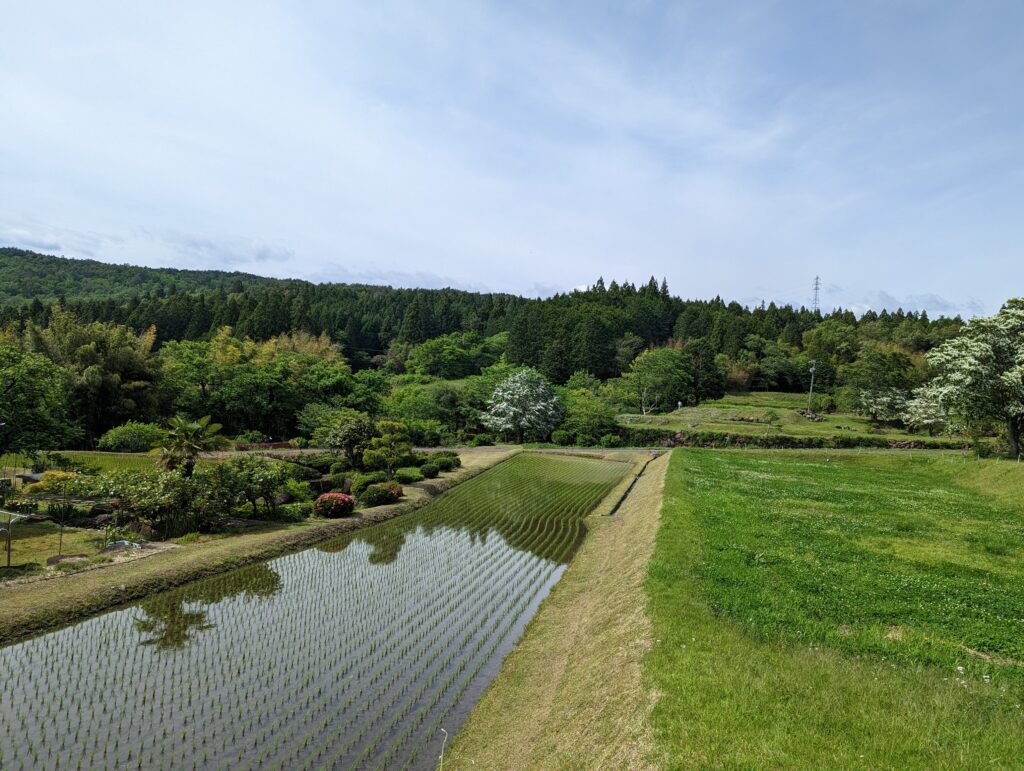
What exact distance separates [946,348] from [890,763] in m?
42.4

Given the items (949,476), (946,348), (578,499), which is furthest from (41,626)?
(946,348)

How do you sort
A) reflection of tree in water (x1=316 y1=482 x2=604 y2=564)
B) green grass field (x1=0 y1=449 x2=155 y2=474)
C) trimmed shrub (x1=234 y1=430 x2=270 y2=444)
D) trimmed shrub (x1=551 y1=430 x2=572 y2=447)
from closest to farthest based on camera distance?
1. reflection of tree in water (x1=316 y1=482 x2=604 y2=564)
2. green grass field (x1=0 y1=449 x2=155 y2=474)
3. trimmed shrub (x1=234 y1=430 x2=270 y2=444)
4. trimmed shrub (x1=551 y1=430 x2=572 y2=447)

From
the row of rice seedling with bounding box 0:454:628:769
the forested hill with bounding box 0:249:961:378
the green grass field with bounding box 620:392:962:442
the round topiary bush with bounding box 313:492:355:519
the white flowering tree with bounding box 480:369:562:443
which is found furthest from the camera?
the forested hill with bounding box 0:249:961:378

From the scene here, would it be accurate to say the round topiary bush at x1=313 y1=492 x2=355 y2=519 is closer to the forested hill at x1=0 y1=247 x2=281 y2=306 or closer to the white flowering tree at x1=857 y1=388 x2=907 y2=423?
the white flowering tree at x1=857 y1=388 x2=907 y2=423

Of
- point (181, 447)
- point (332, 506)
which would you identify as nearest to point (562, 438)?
point (332, 506)

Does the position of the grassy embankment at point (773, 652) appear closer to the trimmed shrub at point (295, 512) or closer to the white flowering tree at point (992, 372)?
the trimmed shrub at point (295, 512)

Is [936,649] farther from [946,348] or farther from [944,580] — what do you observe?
[946,348]

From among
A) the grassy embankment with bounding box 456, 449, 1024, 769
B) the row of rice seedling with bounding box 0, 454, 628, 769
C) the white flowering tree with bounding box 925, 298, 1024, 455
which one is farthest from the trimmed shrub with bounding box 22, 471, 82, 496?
the white flowering tree with bounding box 925, 298, 1024, 455

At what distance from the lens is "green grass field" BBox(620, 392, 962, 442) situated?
60.1 metres

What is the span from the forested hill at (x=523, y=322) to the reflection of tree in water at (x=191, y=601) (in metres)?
57.7

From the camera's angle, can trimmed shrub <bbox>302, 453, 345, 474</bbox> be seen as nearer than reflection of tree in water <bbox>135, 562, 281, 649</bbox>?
No

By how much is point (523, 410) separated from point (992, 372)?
42.1m

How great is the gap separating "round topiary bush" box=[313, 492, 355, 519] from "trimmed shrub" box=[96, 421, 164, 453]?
849 inches

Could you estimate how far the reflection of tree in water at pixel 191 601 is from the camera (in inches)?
508
